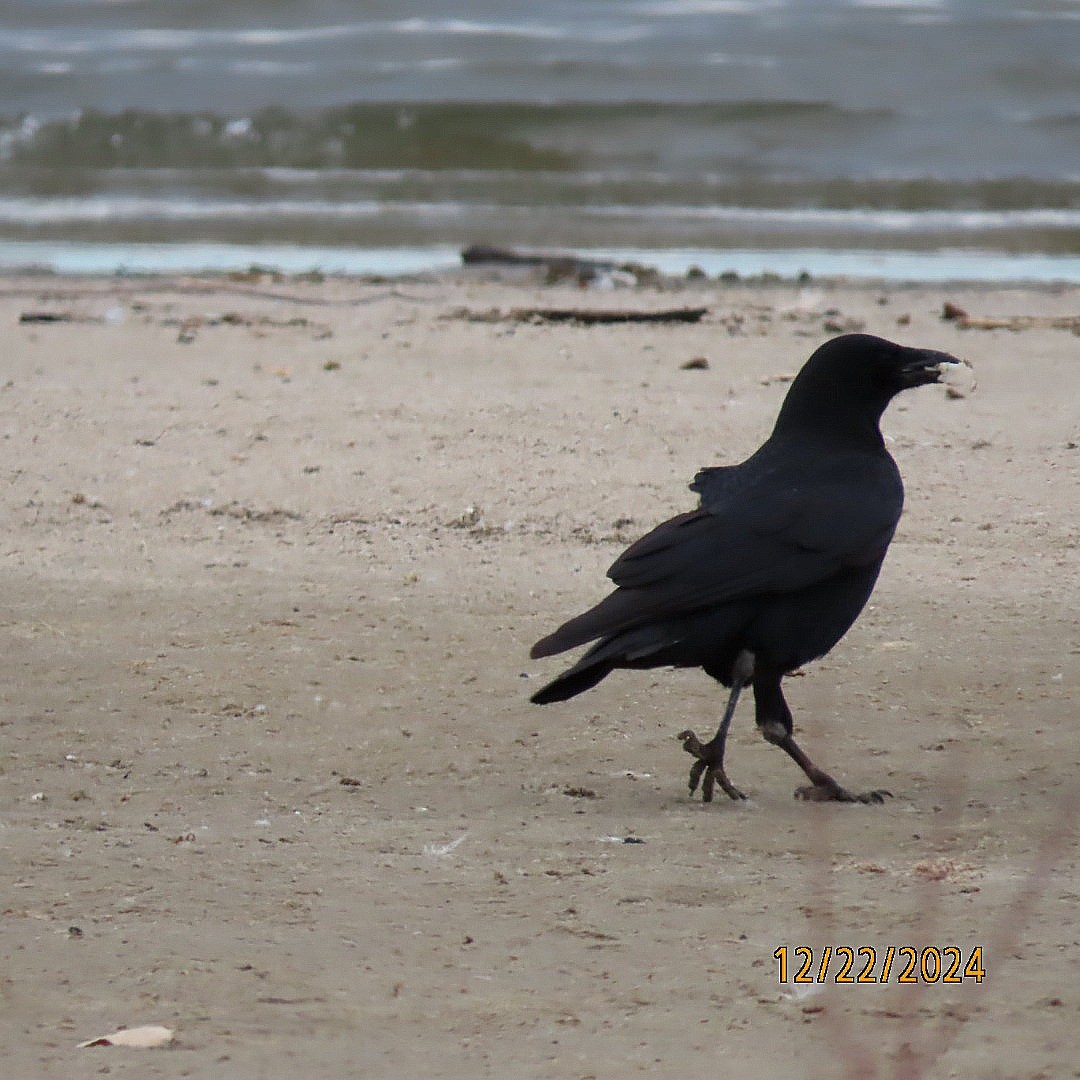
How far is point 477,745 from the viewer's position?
14.4 ft

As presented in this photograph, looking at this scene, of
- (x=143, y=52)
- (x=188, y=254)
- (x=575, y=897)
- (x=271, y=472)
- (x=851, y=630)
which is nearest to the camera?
(x=575, y=897)

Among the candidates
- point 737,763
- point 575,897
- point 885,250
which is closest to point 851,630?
point 737,763

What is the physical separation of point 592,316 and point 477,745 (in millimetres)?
5262

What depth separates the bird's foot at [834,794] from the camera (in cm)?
400

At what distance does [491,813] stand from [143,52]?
2634 cm

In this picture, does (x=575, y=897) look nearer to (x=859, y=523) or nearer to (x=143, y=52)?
(x=859, y=523)

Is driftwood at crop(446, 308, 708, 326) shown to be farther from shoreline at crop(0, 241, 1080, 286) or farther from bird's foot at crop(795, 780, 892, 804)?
bird's foot at crop(795, 780, 892, 804)

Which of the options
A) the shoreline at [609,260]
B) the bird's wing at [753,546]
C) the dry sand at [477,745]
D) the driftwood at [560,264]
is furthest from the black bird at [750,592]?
the shoreline at [609,260]

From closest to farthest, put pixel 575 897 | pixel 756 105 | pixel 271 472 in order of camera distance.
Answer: pixel 575 897 < pixel 271 472 < pixel 756 105

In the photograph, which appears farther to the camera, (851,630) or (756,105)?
(756,105)

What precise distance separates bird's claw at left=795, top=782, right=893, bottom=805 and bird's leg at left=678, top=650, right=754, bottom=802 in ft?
Answer: 0.54

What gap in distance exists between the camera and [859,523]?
4176mm

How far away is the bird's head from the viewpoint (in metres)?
4.47

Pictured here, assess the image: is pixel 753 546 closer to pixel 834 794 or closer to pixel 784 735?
pixel 784 735
